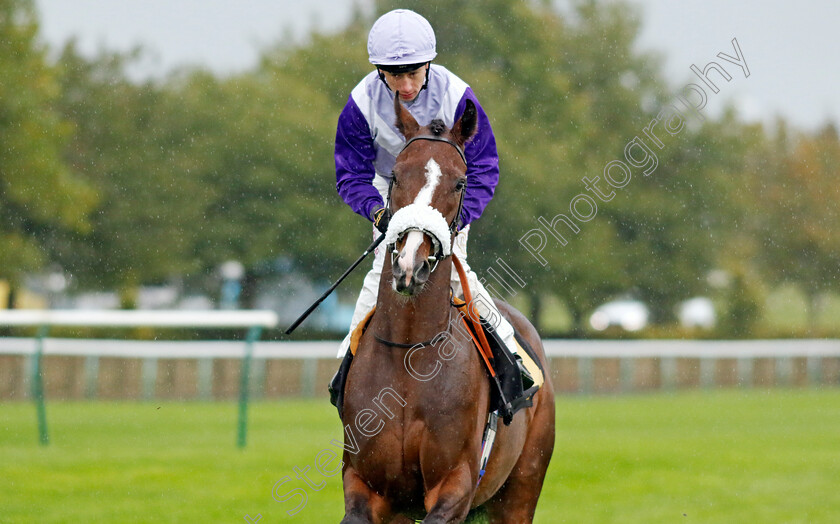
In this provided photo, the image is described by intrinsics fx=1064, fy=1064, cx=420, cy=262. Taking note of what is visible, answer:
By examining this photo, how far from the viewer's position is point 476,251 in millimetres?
21453

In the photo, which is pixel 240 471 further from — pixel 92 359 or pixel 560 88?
pixel 560 88

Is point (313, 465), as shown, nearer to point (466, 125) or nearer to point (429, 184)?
point (466, 125)

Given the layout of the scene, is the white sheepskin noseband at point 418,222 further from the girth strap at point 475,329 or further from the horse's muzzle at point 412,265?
the girth strap at point 475,329

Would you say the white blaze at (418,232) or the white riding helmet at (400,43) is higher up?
the white riding helmet at (400,43)

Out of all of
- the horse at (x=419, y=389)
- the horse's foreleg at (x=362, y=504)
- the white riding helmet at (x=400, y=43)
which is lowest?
the horse's foreleg at (x=362, y=504)

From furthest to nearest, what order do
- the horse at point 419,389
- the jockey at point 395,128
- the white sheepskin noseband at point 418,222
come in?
the jockey at point 395,128 < the horse at point 419,389 < the white sheepskin noseband at point 418,222

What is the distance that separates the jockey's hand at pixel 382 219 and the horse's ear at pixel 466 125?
1.36 ft

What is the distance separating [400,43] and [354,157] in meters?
0.63

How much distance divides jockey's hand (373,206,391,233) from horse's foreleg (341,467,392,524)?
926 mm

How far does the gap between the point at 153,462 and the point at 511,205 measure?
13.1 metres

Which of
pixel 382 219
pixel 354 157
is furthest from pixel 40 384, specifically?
pixel 382 219

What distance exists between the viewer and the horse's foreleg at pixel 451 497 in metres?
3.80

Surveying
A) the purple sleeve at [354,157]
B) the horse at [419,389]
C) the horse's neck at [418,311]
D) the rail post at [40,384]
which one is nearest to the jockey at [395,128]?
the purple sleeve at [354,157]

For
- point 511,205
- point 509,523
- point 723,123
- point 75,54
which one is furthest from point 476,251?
point 509,523
